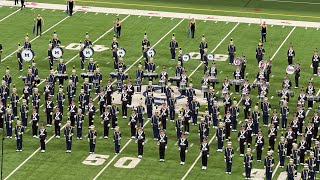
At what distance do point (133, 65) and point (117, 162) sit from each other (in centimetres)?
1479

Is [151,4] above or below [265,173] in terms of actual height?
above

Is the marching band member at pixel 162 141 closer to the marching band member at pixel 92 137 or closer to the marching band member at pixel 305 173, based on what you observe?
the marching band member at pixel 92 137

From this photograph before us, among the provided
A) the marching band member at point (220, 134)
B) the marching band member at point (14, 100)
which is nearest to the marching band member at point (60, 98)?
the marching band member at point (14, 100)

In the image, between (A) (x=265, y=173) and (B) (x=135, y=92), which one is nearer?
(A) (x=265, y=173)

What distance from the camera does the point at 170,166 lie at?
193ft

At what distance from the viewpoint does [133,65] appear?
241 ft

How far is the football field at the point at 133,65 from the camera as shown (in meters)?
58.4

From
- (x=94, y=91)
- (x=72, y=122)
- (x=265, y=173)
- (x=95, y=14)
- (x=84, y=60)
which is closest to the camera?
(x=265, y=173)

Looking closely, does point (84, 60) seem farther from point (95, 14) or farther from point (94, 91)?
point (95, 14)

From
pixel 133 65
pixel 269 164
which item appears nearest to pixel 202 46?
pixel 133 65

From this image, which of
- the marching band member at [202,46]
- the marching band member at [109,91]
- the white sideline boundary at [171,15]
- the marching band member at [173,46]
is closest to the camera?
the marching band member at [109,91]

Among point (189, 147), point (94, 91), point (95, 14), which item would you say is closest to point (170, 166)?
point (189, 147)

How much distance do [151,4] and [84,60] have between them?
13.7 m

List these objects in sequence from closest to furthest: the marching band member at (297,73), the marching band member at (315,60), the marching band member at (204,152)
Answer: the marching band member at (204,152)
the marching band member at (297,73)
the marching band member at (315,60)
